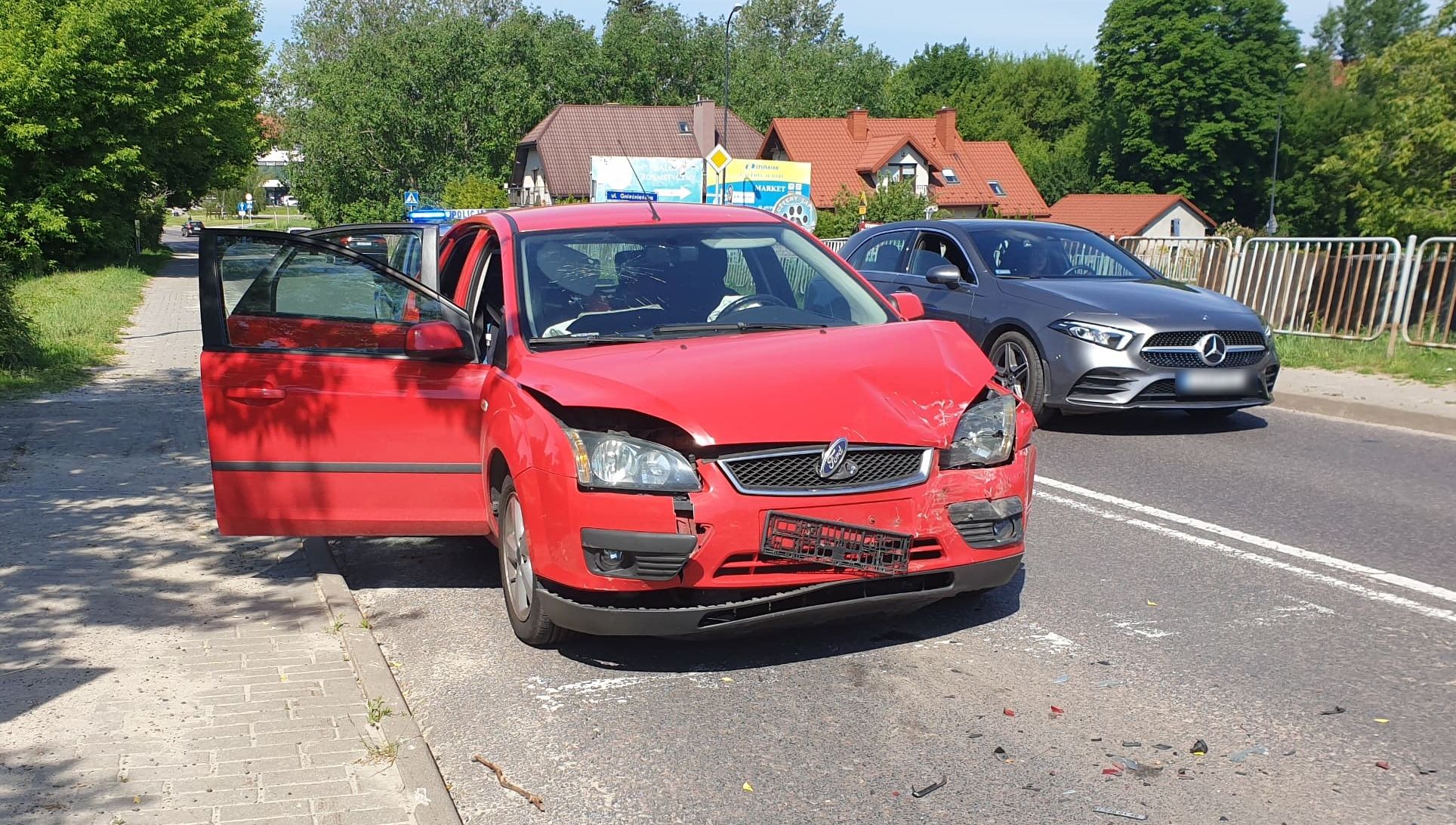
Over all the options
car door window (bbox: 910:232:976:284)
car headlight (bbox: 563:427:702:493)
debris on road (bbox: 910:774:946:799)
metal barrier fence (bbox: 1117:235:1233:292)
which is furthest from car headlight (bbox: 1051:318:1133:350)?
metal barrier fence (bbox: 1117:235:1233:292)

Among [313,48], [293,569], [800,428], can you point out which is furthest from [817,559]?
[313,48]

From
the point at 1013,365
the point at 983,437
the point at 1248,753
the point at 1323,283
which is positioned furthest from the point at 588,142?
the point at 1248,753

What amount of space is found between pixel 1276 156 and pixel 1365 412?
66.5m

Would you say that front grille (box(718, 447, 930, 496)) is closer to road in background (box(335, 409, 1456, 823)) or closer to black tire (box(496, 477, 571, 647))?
road in background (box(335, 409, 1456, 823))

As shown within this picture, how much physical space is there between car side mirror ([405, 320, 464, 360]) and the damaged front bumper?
4.11 ft

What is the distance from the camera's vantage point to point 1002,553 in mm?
4711

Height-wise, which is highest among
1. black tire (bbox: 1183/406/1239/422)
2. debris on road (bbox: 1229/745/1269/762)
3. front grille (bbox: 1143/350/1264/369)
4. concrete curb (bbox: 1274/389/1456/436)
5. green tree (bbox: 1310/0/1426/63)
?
green tree (bbox: 1310/0/1426/63)

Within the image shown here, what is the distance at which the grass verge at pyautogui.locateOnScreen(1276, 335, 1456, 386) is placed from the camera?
508 inches

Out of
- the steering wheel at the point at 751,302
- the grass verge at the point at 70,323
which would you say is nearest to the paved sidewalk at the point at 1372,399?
the steering wheel at the point at 751,302

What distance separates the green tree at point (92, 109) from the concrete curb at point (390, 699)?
29134 millimetres

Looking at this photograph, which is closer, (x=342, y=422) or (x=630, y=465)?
(x=630, y=465)

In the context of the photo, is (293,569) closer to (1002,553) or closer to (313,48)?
(1002,553)

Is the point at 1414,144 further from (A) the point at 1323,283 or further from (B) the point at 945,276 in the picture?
(B) the point at 945,276

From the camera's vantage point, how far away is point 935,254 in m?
11.4
